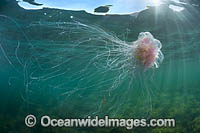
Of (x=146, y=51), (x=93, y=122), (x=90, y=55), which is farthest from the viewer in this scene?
(x=90, y=55)

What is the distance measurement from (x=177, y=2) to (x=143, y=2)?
46.0 inches

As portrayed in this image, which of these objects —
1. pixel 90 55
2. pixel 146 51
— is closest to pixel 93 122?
pixel 146 51

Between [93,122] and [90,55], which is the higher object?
[90,55]

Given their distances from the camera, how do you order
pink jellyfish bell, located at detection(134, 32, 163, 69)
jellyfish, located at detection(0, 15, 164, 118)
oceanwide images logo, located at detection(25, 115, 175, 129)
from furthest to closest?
oceanwide images logo, located at detection(25, 115, 175, 129)
jellyfish, located at detection(0, 15, 164, 118)
pink jellyfish bell, located at detection(134, 32, 163, 69)

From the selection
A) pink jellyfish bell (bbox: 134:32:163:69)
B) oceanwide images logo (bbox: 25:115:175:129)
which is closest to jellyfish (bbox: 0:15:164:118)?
pink jellyfish bell (bbox: 134:32:163:69)

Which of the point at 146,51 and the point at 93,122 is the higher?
the point at 146,51

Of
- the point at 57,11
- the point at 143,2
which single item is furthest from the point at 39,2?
the point at 143,2

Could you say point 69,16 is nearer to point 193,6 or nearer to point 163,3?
point 163,3

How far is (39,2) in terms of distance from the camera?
25.4ft

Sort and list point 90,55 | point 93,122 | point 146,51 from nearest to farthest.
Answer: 1. point 146,51
2. point 93,122
3. point 90,55

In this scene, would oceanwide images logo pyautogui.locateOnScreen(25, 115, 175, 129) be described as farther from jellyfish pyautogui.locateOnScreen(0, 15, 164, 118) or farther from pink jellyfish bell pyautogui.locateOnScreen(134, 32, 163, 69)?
pink jellyfish bell pyautogui.locateOnScreen(134, 32, 163, 69)

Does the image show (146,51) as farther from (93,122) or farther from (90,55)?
(90,55)

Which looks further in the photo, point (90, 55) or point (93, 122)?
point (90, 55)

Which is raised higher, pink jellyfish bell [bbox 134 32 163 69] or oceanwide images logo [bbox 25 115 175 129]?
pink jellyfish bell [bbox 134 32 163 69]
